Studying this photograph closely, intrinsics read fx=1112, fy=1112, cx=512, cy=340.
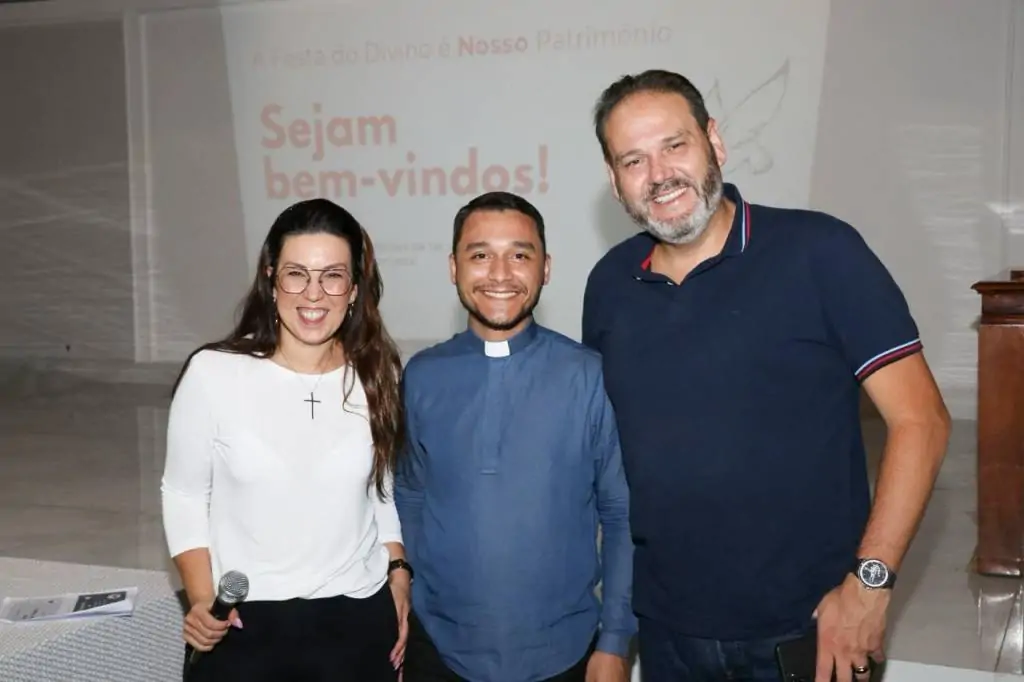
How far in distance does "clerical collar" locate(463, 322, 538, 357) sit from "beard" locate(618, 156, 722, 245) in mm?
306

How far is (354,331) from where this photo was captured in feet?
6.38

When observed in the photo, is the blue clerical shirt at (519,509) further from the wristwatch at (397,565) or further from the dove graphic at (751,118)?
the dove graphic at (751,118)

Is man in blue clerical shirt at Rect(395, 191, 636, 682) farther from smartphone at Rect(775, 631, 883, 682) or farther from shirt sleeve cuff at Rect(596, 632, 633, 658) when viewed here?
smartphone at Rect(775, 631, 883, 682)

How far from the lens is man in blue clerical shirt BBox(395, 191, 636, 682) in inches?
71.0

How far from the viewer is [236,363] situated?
181 cm

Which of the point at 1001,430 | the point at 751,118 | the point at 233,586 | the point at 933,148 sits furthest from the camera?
the point at 751,118

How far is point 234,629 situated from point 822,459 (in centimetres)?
94

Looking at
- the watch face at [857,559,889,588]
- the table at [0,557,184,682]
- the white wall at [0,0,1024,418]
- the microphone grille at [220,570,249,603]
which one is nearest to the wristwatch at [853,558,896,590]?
the watch face at [857,559,889,588]

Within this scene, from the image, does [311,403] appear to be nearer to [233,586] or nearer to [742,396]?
A: [233,586]

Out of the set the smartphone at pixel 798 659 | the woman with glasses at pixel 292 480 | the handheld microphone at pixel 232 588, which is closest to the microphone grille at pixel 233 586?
the handheld microphone at pixel 232 588

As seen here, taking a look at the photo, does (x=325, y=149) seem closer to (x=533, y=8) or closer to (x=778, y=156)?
(x=533, y=8)

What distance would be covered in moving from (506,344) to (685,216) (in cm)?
39

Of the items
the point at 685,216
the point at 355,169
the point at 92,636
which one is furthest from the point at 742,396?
the point at 355,169

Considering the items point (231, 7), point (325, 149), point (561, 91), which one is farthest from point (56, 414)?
point (561, 91)
